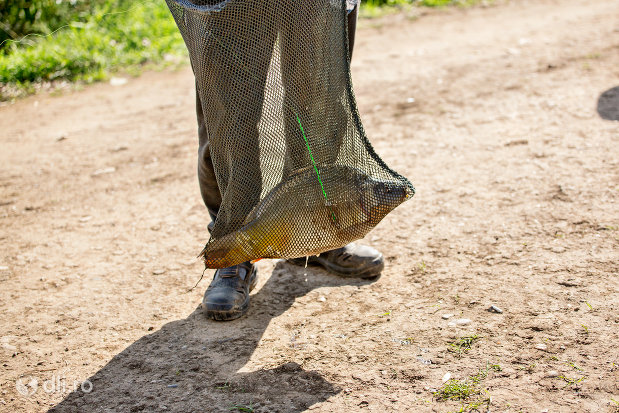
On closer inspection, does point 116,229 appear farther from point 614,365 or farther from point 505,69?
point 505,69

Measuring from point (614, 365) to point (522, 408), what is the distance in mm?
398

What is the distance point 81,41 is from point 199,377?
5146 mm

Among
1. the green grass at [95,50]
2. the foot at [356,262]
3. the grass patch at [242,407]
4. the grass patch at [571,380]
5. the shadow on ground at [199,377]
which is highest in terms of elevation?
the green grass at [95,50]

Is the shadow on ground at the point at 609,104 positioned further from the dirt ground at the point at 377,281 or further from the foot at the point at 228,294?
the foot at the point at 228,294

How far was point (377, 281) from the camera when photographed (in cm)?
278

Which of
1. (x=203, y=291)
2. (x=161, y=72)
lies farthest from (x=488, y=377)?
(x=161, y=72)

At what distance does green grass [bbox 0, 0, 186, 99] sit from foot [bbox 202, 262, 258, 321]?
3.77m

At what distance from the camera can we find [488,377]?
2.09 metres

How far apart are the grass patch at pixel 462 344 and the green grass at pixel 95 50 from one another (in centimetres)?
452

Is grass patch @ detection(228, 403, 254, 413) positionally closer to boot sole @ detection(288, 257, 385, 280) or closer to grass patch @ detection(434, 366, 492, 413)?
grass patch @ detection(434, 366, 492, 413)

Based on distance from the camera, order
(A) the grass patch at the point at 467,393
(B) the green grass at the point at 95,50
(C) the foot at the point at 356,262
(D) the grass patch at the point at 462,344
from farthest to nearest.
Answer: (B) the green grass at the point at 95,50 < (C) the foot at the point at 356,262 < (D) the grass patch at the point at 462,344 < (A) the grass patch at the point at 467,393

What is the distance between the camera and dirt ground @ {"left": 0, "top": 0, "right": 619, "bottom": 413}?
2137 mm

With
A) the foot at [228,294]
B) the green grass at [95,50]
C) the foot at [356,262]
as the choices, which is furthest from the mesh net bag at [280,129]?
the green grass at [95,50]

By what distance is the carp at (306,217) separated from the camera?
214cm
